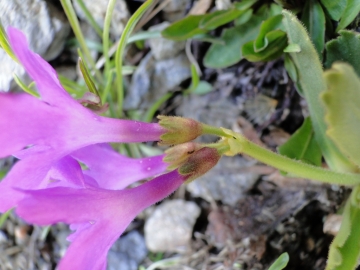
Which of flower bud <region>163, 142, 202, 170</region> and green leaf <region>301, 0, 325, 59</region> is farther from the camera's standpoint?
green leaf <region>301, 0, 325, 59</region>

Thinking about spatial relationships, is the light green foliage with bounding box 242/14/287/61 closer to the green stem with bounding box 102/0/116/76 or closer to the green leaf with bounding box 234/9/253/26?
the green leaf with bounding box 234/9/253/26

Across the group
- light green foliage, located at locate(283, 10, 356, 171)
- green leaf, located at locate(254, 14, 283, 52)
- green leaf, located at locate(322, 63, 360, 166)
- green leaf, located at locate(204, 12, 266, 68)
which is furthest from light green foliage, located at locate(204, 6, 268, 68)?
green leaf, located at locate(322, 63, 360, 166)

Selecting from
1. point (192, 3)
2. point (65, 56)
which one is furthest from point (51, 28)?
point (192, 3)

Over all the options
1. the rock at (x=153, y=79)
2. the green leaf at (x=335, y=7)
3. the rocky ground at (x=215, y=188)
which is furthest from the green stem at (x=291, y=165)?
the rock at (x=153, y=79)

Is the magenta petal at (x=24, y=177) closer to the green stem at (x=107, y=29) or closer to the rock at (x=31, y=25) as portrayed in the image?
the green stem at (x=107, y=29)

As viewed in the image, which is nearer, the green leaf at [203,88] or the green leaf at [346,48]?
the green leaf at [346,48]

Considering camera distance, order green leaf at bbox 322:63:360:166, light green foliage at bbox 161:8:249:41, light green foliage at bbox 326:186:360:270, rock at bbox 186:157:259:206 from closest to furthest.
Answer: green leaf at bbox 322:63:360:166
light green foliage at bbox 326:186:360:270
light green foliage at bbox 161:8:249:41
rock at bbox 186:157:259:206

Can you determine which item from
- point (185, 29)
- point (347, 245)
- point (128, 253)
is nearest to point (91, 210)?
point (347, 245)

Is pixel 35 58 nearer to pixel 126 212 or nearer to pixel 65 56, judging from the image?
pixel 126 212
